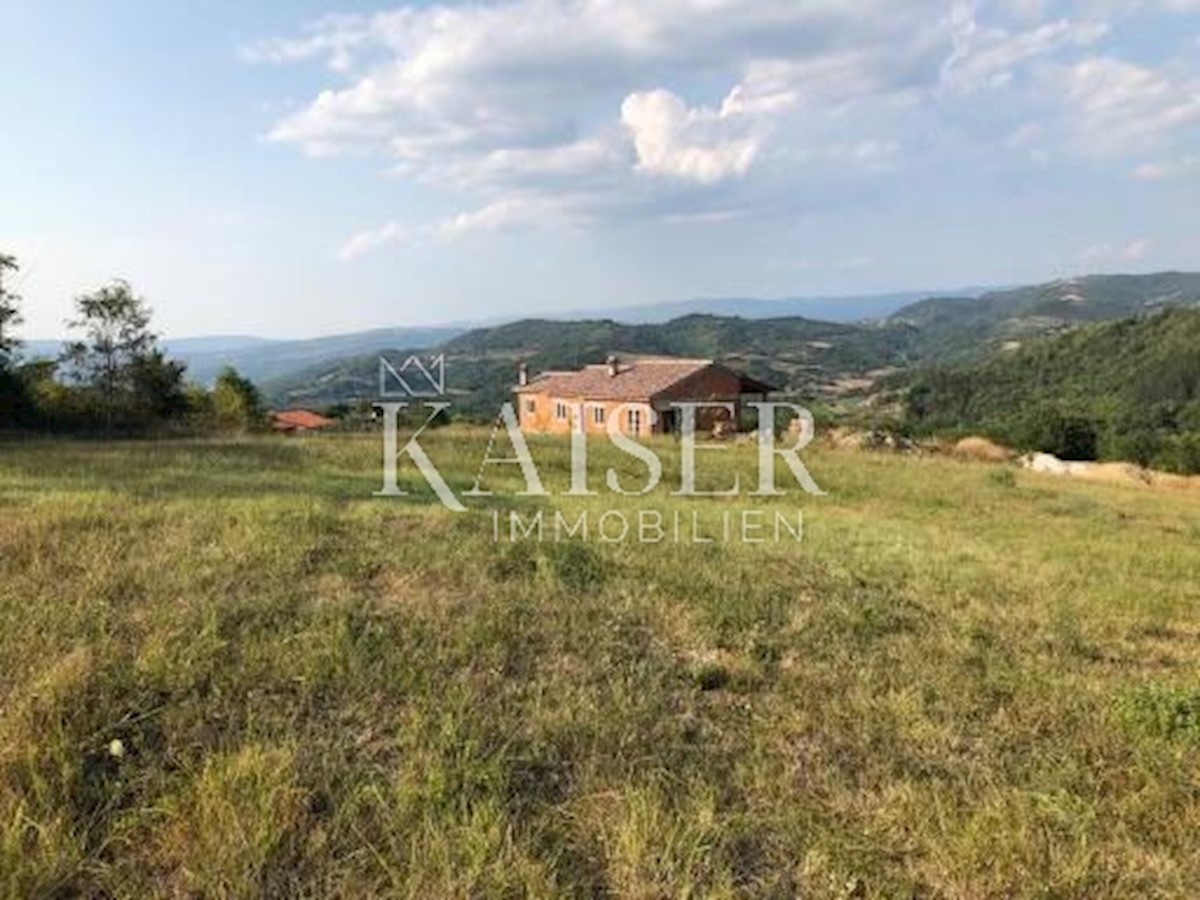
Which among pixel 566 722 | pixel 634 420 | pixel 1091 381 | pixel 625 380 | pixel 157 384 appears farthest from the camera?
pixel 1091 381

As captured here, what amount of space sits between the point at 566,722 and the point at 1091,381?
446 feet

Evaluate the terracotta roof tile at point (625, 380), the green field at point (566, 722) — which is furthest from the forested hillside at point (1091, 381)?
the green field at point (566, 722)

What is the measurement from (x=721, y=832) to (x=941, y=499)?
1623 cm

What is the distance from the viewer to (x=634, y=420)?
153ft

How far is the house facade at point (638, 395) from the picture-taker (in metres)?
45.8

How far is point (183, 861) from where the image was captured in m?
3.47

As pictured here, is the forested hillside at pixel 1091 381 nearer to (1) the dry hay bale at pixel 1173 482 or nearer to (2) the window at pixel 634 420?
(2) the window at pixel 634 420

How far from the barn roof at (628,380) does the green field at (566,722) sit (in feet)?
122

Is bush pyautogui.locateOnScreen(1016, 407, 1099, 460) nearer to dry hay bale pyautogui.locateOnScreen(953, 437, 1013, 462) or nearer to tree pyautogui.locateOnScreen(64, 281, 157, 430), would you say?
dry hay bale pyautogui.locateOnScreen(953, 437, 1013, 462)

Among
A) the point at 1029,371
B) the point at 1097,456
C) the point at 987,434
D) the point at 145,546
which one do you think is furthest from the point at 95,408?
the point at 1029,371

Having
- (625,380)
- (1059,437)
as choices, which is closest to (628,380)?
(625,380)

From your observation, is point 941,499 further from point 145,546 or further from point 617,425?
point 617,425

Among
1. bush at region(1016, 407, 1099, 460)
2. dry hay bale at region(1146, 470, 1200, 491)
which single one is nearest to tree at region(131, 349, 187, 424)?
dry hay bale at region(1146, 470, 1200, 491)

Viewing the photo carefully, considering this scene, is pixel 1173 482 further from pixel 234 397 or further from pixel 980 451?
pixel 234 397
